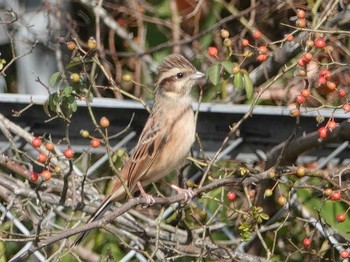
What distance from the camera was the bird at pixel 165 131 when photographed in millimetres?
4723

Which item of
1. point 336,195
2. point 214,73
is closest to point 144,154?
point 214,73

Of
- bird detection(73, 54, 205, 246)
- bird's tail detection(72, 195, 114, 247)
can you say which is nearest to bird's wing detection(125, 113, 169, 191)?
bird detection(73, 54, 205, 246)

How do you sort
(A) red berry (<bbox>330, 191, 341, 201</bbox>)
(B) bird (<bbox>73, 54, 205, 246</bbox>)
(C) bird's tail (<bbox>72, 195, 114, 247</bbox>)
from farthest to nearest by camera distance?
(B) bird (<bbox>73, 54, 205, 246</bbox>) → (C) bird's tail (<bbox>72, 195, 114, 247</bbox>) → (A) red berry (<bbox>330, 191, 341, 201</bbox>)

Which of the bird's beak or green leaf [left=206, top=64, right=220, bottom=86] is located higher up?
green leaf [left=206, top=64, right=220, bottom=86]

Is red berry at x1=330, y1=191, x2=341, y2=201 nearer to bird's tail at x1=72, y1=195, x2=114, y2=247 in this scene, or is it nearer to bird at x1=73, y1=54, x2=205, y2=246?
bird at x1=73, y1=54, x2=205, y2=246

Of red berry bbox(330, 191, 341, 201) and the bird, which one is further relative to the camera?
the bird

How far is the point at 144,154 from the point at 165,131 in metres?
0.18

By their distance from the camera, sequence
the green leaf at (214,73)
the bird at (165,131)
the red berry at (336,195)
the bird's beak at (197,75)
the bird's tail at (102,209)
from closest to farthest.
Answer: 1. the red berry at (336,195)
2. the green leaf at (214,73)
3. the bird's tail at (102,209)
4. the bird at (165,131)
5. the bird's beak at (197,75)

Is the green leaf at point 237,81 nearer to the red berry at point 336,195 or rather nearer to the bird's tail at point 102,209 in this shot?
the red berry at point 336,195

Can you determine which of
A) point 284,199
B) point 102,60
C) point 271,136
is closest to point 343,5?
point 271,136

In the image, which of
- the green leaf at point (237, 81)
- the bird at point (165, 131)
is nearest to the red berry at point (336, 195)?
the green leaf at point (237, 81)

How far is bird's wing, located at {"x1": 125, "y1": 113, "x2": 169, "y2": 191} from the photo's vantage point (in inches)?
188

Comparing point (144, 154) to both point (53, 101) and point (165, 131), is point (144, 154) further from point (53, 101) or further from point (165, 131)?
point (53, 101)

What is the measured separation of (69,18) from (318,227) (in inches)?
86.9
